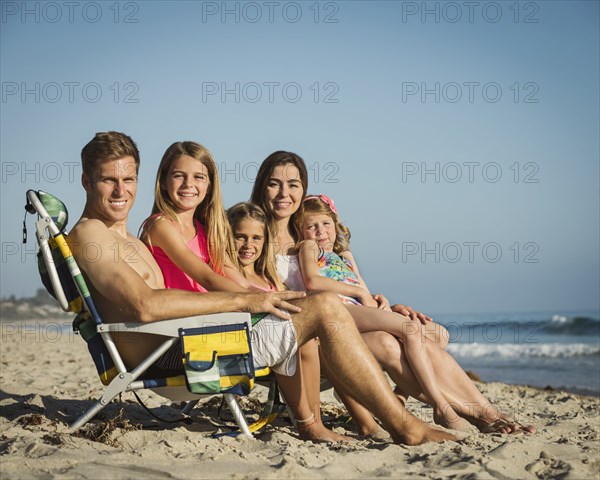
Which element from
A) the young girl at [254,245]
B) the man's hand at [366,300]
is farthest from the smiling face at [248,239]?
the man's hand at [366,300]

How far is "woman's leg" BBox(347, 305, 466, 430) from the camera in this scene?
4.05 meters

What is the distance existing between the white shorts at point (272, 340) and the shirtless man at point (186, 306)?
1 centimetres

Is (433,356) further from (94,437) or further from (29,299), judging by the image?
(29,299)

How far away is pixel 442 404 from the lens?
4.05 meters

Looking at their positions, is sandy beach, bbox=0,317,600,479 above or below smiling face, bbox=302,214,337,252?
below

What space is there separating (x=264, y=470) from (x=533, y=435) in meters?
1.73

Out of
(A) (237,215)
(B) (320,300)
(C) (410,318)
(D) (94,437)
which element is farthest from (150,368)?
(C) (410,318)

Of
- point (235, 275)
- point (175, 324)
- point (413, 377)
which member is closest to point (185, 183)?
point (235, 275)

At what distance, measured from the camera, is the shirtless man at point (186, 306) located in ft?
11.4

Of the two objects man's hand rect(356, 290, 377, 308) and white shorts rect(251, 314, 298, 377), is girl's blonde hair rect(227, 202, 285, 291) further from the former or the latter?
white shorts rect(251, 314, 298, 377)

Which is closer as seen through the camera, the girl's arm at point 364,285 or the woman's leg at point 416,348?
the woman's leg at point 416,348

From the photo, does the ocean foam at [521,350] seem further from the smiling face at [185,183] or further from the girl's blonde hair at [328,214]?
the smiling face at [185,183]

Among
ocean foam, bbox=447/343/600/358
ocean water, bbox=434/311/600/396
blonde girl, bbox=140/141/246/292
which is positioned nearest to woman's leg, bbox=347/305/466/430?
blonde girl, bbox=140/141/246/292

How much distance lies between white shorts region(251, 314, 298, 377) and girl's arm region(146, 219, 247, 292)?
39cm
